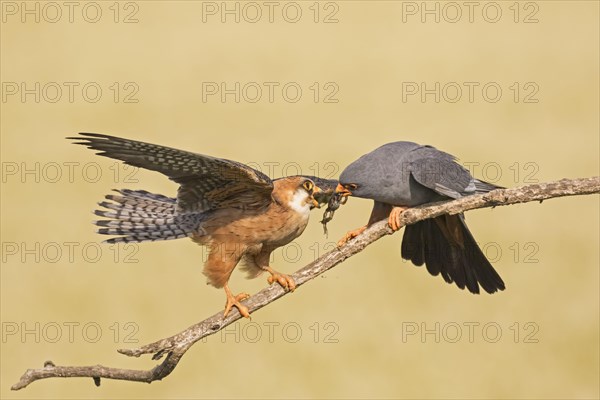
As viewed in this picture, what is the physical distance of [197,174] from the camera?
5.52 meters

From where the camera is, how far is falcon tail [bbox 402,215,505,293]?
618 centimetres

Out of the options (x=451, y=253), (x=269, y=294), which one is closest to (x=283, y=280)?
(x=269, y=294)

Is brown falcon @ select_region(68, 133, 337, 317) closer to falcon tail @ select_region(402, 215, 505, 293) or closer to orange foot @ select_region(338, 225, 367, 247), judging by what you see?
orange foot @ select_region(338, 225, 367, 247)

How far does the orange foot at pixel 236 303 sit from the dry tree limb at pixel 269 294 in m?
0.03

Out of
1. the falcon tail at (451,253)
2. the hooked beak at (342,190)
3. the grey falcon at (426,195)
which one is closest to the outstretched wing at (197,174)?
the hooked beak at (342,190)

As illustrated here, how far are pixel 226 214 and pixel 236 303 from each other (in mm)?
708

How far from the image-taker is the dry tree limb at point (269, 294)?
504 centimetres

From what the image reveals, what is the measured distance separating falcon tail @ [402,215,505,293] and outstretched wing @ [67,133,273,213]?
1.24 metres

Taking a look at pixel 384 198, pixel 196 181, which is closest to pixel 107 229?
pixel 196 181

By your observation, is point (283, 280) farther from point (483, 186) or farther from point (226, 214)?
point (483, 186)

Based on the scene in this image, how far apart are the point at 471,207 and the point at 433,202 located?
1.86 feet

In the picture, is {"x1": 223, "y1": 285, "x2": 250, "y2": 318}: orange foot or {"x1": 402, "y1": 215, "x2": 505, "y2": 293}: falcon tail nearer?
{"x1": 223, "y1": 285, "x2": 250, "y2": 318}: orange foot

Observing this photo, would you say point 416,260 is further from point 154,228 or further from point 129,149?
point 129,149

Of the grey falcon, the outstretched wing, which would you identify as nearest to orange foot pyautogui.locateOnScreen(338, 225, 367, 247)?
the grey falcon
